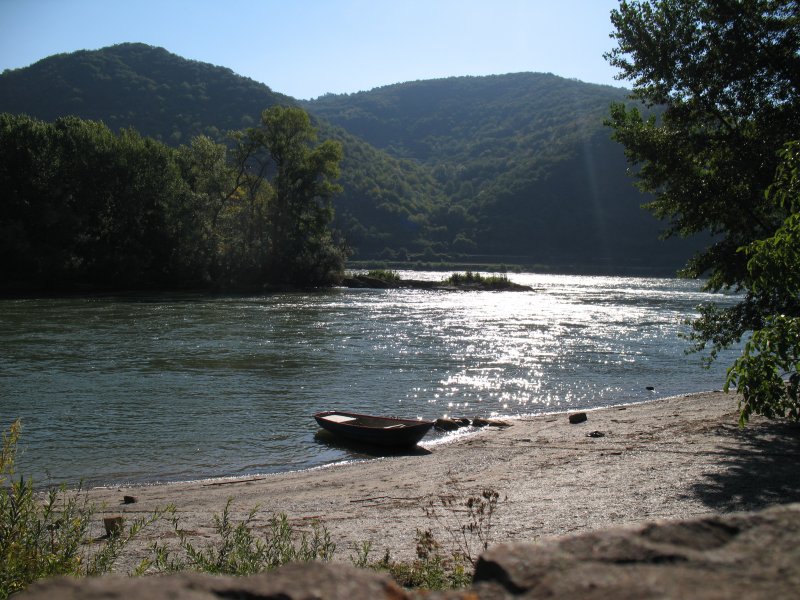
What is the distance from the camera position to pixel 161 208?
2504 inches

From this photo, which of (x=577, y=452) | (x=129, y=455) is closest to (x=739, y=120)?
(x=577, y=452)

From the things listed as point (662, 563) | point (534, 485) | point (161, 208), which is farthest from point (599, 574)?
point (161, 208)

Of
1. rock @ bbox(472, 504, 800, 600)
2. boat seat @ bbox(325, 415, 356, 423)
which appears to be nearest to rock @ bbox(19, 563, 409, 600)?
rock @ bbox(472, 504, 800, 600)

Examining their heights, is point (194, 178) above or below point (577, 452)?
above

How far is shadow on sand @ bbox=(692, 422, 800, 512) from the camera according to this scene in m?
8.23

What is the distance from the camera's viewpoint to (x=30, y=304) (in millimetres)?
44594

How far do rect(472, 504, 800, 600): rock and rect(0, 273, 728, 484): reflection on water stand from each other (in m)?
11.1

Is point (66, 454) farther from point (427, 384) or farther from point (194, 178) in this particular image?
point (194, 178)

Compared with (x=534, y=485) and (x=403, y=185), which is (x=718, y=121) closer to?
(x=534, y=485)

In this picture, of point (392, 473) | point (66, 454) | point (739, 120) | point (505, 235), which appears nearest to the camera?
point (392, 473)

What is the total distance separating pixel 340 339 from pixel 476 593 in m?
29.5

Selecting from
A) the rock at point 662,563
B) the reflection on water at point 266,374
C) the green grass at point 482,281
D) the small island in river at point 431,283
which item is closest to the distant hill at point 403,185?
the green grass at point 482,281

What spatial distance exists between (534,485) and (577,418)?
604 centimetres

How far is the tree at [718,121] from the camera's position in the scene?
12.9 m
